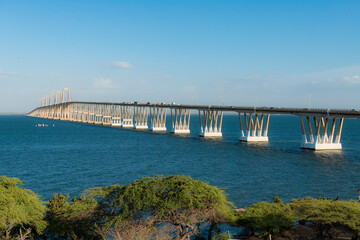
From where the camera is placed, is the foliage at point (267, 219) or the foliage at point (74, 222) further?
the foliage at point (267, 219)

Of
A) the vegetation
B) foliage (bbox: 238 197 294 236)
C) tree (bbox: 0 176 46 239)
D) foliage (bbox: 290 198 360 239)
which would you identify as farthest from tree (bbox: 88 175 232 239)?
foliage (bbox: 290 198 360 239)

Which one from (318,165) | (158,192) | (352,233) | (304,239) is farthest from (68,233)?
(318,165)

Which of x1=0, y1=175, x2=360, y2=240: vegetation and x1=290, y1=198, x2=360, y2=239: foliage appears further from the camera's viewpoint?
x1=290, y1=198, x2=360, y2=239: foliage

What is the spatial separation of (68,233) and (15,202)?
4692 mm

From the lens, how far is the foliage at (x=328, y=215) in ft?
91.7

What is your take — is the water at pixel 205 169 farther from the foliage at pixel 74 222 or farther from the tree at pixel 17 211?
the tree at pixel 17 211

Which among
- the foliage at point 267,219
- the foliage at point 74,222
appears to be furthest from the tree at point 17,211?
the foliage at point 267,219

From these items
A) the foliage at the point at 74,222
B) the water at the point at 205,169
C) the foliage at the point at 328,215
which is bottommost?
the water at the point at 205,169

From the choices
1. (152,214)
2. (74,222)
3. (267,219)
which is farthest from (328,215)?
(74,222)

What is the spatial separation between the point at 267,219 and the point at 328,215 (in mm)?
4884

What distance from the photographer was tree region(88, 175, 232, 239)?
2622cm

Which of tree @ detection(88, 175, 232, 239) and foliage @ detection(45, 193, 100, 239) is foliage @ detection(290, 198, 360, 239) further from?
foliage @ detection(45, 193, 100, 239)

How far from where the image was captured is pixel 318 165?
68.1 metres

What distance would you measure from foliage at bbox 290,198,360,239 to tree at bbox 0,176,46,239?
2050cm
